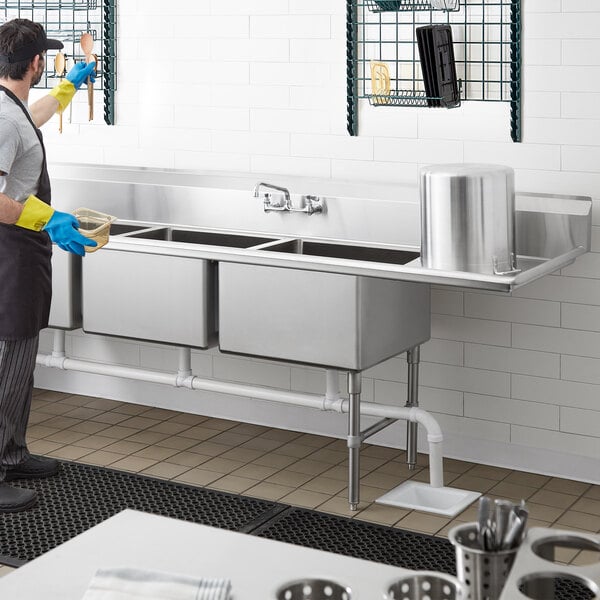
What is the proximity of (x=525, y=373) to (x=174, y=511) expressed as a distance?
150 centimetres

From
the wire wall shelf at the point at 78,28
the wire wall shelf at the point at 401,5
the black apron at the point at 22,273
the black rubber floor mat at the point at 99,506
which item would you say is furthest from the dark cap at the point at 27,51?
the black rubber floor mat at the point at 99,506

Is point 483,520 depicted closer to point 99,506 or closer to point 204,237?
point 99,506

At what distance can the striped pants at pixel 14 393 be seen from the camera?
4.10 m

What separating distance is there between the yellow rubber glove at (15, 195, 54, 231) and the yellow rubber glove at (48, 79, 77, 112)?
1021mm

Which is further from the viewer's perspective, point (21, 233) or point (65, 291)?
point (65, 291)

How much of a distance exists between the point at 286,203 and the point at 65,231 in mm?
1110

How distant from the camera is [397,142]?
4484 mm

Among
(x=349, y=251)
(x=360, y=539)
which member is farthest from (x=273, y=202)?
(x=360, y=539)

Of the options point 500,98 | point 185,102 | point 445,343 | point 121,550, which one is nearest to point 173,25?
point 185,102

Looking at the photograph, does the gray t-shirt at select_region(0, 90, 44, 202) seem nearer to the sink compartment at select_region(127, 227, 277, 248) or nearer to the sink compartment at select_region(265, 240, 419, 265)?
the sink compartment at select_region(127, 227, 277, 248)

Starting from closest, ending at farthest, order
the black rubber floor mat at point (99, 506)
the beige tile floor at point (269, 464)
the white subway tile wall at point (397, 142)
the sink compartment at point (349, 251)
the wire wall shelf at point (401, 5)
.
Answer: the black rubber floor mat at point (99, 506), the beige tile floor at point (269, 464), the white subway tile wall at point (397, 142), the wire wall shelf at point (401, 5), the sink compartment at point (349, 251)

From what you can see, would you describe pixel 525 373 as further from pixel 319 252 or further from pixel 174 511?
pixel 174 511

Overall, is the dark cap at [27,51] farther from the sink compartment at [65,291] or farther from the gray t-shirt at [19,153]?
the sink compartment at [65,291]

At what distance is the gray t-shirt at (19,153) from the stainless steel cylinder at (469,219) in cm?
141
